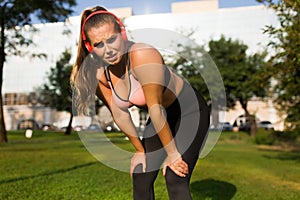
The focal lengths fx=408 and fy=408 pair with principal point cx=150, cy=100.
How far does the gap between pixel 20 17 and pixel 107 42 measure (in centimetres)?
2268

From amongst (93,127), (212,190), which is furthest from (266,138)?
(93,127)

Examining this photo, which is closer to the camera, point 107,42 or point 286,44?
point 107,42

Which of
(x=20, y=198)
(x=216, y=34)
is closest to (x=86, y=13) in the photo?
(x=20, y=198)

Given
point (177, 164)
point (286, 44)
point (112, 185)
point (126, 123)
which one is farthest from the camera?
point (286, 44)

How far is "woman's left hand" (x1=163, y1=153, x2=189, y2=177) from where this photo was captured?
10.0ft

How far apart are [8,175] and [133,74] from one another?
24.0ft

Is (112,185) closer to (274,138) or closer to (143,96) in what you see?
(143,96)

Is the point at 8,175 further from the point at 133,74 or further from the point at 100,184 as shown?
the point at 133,74

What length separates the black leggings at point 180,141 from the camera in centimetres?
331

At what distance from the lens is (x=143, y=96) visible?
122 inches

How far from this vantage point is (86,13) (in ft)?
9.77

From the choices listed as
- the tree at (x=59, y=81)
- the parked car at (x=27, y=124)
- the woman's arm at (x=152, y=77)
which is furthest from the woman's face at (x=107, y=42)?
the parked car at (x=27, y=124)

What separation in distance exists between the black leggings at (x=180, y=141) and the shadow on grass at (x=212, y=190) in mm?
3274

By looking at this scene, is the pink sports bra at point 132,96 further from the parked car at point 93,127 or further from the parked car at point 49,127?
the parked car at point 49,127
